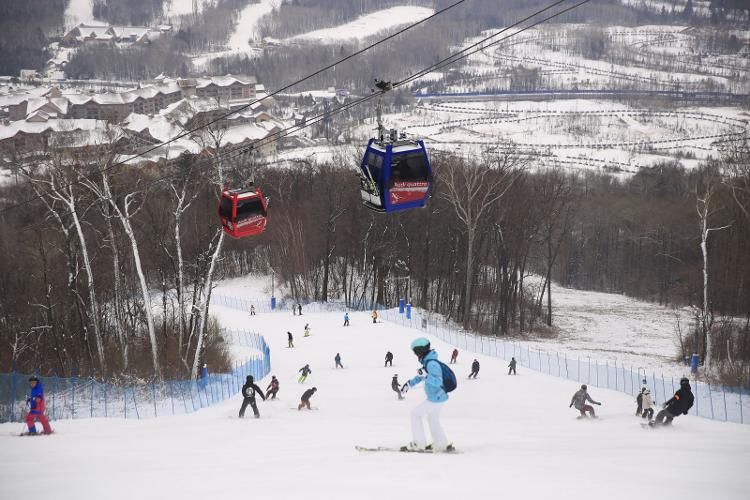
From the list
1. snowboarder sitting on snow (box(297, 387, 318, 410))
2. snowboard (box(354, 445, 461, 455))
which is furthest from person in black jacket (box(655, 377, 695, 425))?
snowboarder sitting on snow (box(297, 387, 318, 410))

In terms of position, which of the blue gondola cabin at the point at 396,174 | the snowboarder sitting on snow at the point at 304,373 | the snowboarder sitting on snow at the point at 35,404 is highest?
the blue gondola cabin at the point at 396,174

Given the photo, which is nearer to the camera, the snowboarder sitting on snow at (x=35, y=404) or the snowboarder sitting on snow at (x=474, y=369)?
the snowboarder sitting on snow at (x=35, y=404)

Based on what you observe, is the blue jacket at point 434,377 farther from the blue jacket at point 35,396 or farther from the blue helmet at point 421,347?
the blue jacket at point 35,396

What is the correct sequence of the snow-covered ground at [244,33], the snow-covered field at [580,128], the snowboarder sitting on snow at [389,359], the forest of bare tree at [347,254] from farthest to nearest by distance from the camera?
the snow-covered ground at [244,33], the snow-covered field at [580,128], the forest of bare tree at [347,254], the snowboarder sitting on snow at [389,359]

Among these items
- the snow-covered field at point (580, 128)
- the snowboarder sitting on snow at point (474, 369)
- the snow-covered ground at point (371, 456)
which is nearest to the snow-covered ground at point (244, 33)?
the snow-covered field at point (580, 128)

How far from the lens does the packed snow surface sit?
174 meters

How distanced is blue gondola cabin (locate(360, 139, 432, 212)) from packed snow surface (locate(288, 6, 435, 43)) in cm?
16258

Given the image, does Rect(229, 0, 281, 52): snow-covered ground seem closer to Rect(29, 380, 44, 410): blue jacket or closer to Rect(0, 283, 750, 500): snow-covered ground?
Rect(0, 283, 750, 500): snow-covered ground

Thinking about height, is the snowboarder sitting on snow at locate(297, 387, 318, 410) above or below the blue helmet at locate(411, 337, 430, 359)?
below

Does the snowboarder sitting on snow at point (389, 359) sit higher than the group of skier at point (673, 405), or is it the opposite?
the group of skier at point (673, 405)

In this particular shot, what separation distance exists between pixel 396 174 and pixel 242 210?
4.27 metres

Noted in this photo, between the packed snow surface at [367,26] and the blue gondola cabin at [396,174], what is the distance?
162579 mm

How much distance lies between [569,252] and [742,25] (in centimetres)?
12508

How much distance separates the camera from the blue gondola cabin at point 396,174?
1262 cm
